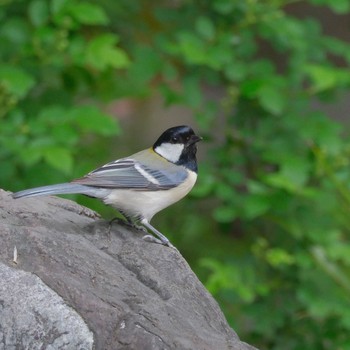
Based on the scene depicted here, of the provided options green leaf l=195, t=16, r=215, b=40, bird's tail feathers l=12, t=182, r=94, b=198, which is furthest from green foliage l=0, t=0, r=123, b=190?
bird's tail feathers l=12, t=182, r=94, b=198

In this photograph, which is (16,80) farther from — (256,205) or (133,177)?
(256,205)

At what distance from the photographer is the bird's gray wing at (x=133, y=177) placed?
11.8ft

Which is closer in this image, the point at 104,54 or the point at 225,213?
the point at 104,54

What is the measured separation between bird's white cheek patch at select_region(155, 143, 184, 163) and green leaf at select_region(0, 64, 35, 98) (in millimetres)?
884

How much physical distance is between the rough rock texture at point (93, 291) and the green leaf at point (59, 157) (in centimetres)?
62

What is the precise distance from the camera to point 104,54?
15.1ft

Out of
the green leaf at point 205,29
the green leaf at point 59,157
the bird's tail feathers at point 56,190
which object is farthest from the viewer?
the green leaf at point 205,29

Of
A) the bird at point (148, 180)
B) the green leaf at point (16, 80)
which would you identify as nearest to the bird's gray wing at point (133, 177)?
the bird at point (148, 180)

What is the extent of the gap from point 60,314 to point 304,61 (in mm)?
2796

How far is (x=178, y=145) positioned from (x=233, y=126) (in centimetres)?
156

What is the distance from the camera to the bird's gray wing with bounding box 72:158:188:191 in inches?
142

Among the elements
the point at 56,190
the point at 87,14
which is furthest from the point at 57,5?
the point at 56,190

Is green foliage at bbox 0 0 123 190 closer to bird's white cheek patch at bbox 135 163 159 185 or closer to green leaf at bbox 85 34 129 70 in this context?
green leaf at bbox 85 34 129 70

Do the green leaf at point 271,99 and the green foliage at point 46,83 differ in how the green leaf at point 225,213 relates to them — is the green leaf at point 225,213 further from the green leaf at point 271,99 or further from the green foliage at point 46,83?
the green foliage at point 46,83
